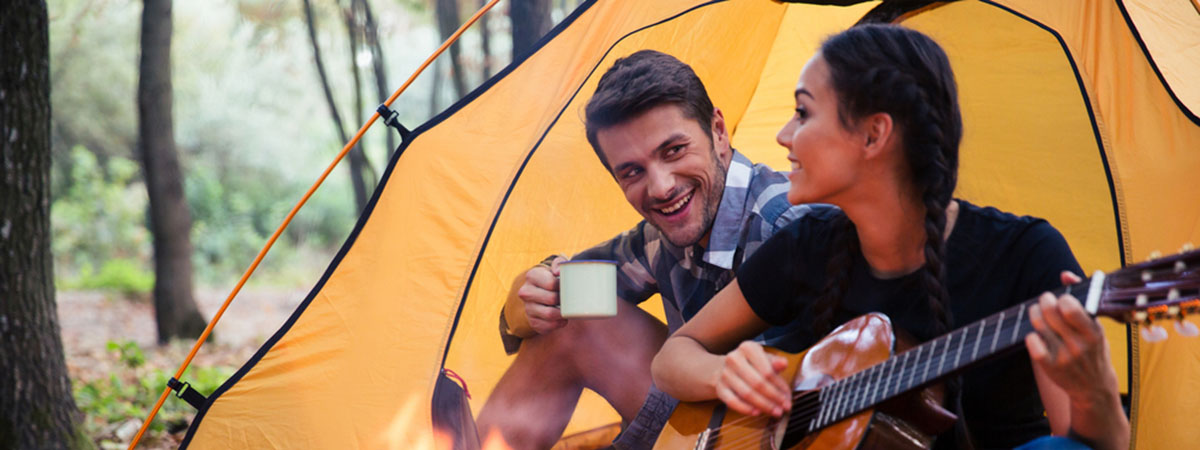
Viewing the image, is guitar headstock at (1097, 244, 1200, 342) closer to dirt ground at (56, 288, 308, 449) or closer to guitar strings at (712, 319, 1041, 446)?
guitar strings at (712, 319, 1041, 446)

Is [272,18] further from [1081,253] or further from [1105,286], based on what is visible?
[1105,286]

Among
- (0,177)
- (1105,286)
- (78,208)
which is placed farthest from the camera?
(78,208)

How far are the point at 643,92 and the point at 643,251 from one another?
0.42 m

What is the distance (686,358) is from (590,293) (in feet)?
0.83

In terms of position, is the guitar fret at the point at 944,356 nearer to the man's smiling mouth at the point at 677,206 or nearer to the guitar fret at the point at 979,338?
the guitar fret at the point at 979,338

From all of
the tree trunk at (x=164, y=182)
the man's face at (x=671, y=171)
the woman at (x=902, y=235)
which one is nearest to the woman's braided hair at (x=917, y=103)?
the woman at (x=902, y=235)

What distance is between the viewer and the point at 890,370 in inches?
53.1

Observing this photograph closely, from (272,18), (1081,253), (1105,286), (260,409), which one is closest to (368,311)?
(260,409)

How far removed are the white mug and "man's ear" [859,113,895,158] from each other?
0.57 meters

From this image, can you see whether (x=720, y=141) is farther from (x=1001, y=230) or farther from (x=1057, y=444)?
(x=1057, y=444)

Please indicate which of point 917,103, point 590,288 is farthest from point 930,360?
point 590,288

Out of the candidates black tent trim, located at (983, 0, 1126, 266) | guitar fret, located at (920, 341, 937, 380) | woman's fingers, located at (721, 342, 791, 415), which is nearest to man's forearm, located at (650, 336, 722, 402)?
woman's fingers, located at (721, 342, 791, 415)

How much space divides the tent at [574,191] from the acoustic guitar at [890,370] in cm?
69

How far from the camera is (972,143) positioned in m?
2.40
